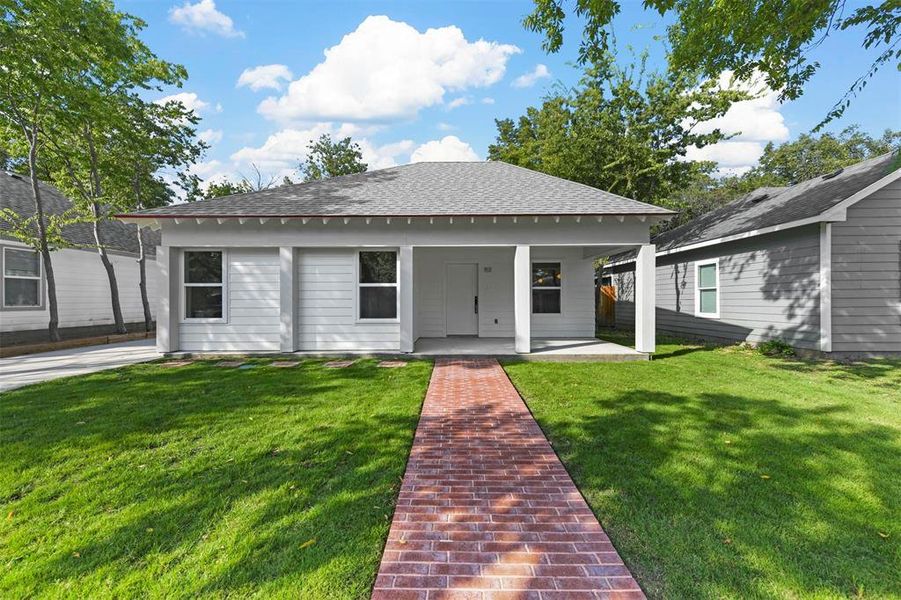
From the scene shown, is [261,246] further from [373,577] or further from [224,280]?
[373,577]

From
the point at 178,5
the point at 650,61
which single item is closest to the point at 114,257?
the point at 178,5

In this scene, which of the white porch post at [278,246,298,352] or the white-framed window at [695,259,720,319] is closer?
the white porch post at [278,246,298,352]

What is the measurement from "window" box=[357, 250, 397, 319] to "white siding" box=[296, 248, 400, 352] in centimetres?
20

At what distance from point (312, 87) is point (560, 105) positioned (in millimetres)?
10694

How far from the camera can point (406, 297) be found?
28.7 ft

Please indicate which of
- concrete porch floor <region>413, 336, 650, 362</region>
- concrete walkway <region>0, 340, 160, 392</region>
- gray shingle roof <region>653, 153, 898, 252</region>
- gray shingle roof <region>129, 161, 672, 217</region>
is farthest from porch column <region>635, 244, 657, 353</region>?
concrete walkway <region>0, 340, 160, 392</region>

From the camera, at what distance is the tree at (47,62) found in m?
8.20

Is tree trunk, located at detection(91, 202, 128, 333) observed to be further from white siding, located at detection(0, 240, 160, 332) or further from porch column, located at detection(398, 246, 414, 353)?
porch column, located at detection(398, 246, 414, 353)

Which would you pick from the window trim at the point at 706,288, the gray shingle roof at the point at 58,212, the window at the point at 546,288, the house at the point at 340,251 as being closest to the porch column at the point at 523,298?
the house at the point at 340,251

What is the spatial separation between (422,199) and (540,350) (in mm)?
4449

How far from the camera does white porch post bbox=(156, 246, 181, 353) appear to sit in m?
8.59

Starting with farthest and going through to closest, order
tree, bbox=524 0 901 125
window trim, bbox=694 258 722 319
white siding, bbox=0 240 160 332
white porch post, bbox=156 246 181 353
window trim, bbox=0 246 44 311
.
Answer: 1. window trim, bbox=694 258 722 319
2. white siding, bbox=0 240 160 332
3. window trim, bbox=0 246 44 311
4. white porch post, bbox=156 246 181 353
5. tree, bbox=524 0 901 125

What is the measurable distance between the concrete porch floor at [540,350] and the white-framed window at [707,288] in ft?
12.7

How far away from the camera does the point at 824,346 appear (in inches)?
324
